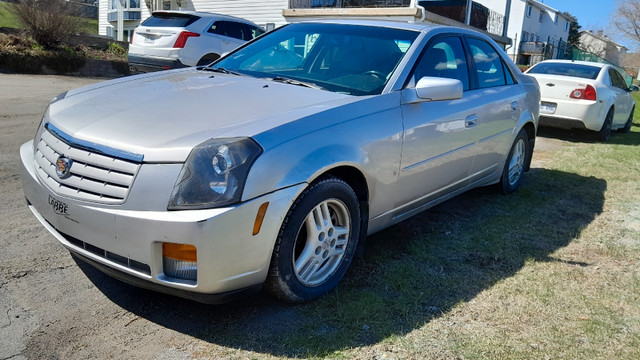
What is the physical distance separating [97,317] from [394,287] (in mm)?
1742

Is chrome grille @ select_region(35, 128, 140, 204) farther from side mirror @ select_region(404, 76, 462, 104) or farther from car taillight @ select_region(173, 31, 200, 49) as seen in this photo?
car taillight @ select_region(173, 31, 200, 49)

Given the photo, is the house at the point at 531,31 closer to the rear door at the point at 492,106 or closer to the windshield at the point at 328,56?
the rear door at the point at 492,106

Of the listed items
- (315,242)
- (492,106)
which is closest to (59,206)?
(315,242)

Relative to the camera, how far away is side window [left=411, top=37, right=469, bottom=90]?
4.05 metres

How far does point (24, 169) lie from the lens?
3.19 meters

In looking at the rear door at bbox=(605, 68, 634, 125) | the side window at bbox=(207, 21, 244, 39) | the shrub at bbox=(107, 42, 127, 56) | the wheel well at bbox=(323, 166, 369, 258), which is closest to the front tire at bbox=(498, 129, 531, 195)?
the wheel well at bbox=(323, 166, 369, 258)

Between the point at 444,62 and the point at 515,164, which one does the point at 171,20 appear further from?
the point at 444,62

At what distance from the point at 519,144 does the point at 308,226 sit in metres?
3.60

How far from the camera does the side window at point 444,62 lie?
159 inches

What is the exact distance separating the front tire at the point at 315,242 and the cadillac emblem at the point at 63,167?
44.6 inches

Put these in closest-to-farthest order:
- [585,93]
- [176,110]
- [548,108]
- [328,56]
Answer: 1. [176,110]
2. [328,56]
3. [585,93]
4. [548,108]

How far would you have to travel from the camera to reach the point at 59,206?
2.78 meters

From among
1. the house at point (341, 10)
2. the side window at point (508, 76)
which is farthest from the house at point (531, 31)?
the side window at point (508, 76)

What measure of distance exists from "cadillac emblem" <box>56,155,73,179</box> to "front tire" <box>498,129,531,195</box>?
13.8 ft
